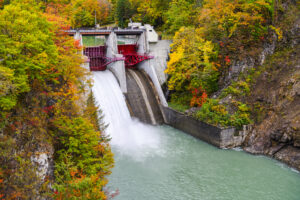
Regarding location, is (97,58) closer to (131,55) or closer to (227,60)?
(131,55)

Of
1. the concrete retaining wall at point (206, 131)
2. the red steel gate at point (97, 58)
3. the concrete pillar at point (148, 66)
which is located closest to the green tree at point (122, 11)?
the concrete pillar at point (148, 66)

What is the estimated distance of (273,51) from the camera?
821 inches

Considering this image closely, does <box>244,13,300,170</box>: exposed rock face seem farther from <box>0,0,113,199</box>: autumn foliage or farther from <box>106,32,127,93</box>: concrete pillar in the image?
<box>0,0,113,199</box>: autumn foliage

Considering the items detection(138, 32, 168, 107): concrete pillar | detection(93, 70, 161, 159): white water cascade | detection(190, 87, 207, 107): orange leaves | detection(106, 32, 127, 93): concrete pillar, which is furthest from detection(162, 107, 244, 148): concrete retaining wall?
detection(106, 32, 127, 93): concrete pillar

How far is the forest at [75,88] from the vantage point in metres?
9.38

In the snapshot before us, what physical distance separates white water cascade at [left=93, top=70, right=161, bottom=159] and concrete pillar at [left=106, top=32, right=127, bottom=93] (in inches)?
19.3

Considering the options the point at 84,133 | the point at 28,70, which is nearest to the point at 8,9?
the point at 28,70

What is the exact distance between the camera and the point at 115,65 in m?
24.0

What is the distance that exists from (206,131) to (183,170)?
15.3ft

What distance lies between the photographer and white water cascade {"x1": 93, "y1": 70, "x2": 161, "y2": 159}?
60.4ft

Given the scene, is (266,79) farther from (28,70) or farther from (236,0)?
(28,70)

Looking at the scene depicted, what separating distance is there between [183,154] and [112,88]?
9.01 meters

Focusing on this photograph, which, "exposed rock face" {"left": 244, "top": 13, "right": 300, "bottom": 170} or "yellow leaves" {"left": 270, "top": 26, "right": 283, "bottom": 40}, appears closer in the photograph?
"exposed rock face" {"left": 244, "top": 13, "right": 300, "bottom": 170}

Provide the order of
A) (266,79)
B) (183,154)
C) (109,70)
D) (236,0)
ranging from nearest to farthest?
1. (183,154)
2. (266,79)
3. (236,0)
4. (109,70)
